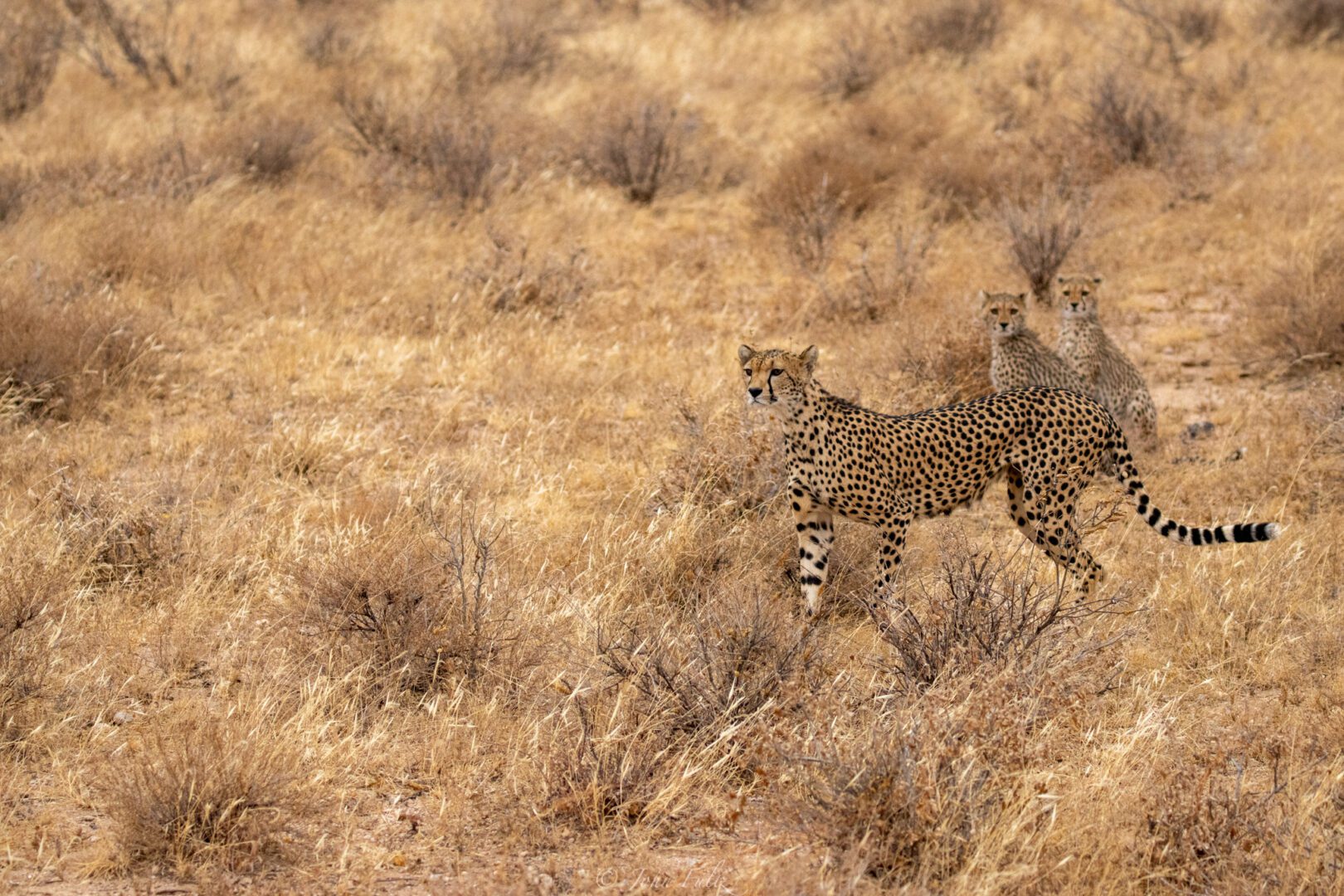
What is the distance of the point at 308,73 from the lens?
1322cm

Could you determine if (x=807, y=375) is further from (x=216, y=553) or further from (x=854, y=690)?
(x=216, y=553)

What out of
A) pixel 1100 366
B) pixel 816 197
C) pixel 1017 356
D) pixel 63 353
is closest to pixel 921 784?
pixel 1017 356

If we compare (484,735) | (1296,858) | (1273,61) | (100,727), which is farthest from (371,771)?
(1273,61)

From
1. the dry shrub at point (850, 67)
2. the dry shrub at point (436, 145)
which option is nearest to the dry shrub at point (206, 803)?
the dry shrub at point (436, 145)

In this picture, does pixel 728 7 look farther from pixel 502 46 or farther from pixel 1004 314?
pixel 1004 314

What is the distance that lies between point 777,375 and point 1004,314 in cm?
198

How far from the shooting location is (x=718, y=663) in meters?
4.25

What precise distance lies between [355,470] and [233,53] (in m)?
7.93

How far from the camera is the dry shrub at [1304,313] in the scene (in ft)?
24.7

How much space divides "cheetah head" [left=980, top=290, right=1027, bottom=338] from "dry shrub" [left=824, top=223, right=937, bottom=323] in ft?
4.46

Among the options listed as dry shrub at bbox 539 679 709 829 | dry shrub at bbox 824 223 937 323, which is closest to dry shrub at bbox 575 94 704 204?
dry shrub at bbox 824 223 937 323

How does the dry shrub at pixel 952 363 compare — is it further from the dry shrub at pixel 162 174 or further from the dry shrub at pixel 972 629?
the dry shrub at pixel 162 174

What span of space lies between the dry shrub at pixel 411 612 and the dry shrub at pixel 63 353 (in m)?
2.40

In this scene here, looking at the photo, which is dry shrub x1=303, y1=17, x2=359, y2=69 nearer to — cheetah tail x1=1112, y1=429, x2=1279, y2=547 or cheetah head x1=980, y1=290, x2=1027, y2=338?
cheetah head x1=980, y1=290, x2=1027, y2=338
